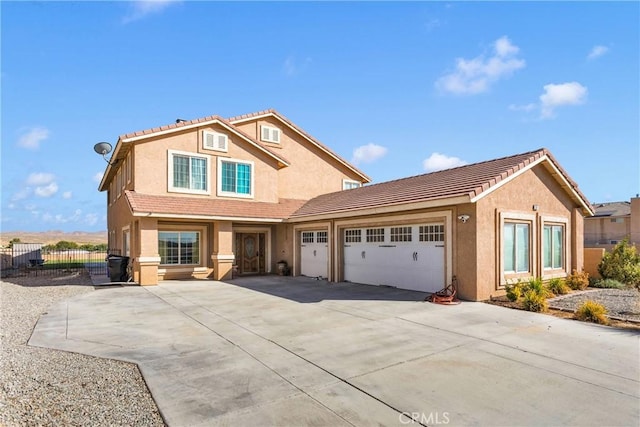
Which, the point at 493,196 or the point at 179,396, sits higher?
the point at 493,196

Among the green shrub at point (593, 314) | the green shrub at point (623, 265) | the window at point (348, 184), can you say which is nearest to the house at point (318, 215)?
the green shrub at point (623, 265)

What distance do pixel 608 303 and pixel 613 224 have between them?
3776cm

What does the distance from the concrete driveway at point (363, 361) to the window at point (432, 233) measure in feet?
8.21

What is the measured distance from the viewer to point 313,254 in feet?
62.6

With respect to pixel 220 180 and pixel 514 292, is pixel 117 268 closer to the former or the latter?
pixel 220 180

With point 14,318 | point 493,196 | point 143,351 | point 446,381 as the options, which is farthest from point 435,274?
point 14,318

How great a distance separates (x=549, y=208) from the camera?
1451cm

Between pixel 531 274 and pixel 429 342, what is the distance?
8.04 meters

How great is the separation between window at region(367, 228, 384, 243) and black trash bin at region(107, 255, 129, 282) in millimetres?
10883

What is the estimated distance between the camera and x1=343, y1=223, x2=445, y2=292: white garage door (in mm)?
12828

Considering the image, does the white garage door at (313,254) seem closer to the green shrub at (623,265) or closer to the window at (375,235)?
the window at (375,235)

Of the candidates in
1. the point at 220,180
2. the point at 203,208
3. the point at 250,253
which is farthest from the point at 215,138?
the point at 250,253

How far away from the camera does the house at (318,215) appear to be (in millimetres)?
12172

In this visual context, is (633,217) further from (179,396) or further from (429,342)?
(179,396)
